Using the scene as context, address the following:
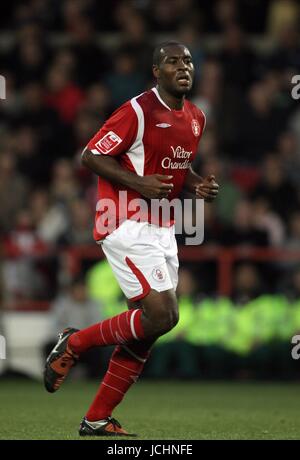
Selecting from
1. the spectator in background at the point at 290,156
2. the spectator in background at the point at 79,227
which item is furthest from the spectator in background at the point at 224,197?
the spectator in background at the point at 79,227

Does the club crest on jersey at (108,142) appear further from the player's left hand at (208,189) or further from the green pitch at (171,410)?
the green pitch at (171,410)

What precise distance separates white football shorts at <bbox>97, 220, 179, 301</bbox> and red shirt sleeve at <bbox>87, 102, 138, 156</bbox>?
1.30 feet

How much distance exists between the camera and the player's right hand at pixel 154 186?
6121mm

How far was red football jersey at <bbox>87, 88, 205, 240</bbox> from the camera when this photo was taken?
6.32 metres

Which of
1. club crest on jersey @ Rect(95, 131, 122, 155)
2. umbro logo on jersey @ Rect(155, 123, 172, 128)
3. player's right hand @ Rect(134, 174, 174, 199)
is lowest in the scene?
player's right hand @ Rect(134, 174, 174, 199)

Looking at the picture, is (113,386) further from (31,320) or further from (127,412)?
(31,320)

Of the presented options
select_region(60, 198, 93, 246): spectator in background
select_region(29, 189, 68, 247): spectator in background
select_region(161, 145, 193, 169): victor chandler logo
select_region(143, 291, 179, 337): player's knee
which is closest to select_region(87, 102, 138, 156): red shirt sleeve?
select_region(161, 145, 193, 169): victor chandler logo

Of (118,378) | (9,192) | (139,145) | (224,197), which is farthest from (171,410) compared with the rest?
(9,192)

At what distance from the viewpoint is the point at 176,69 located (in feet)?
21.0

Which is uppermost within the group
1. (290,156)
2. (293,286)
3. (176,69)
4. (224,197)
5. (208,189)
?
(176,69)

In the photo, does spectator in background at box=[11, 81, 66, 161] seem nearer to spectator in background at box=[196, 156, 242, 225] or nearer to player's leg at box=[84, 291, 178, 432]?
spectator in background at box=[196, 156, 242, 225]

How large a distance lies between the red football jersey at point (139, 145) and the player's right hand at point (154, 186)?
7.6 inches

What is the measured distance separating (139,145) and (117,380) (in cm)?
127

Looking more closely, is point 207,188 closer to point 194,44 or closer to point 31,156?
point 31,156
